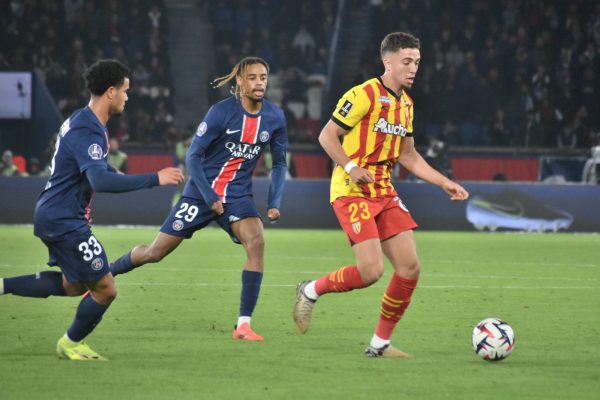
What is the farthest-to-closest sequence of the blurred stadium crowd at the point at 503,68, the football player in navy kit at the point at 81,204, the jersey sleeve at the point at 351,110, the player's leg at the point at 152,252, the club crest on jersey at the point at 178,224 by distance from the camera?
1. the blurred stadium crowd at the point at 503,68
2. the player's leg at the point at 152,252
3. the club crest on jersey at the point at 178,224
4. the jersey sleeve at the point at 351,110
5. the football player in navy kit at the point at 81,204

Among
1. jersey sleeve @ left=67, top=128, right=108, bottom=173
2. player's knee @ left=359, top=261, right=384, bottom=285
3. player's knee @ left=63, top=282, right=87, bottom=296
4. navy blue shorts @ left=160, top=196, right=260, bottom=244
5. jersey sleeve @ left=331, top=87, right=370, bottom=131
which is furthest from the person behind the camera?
navy blue shorts @ left=160, top=196, right=260, bottom=244

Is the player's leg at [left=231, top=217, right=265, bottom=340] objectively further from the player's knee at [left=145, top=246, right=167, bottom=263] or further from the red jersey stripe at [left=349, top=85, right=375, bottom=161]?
the red jersey stripe at [left=349, top=85, right=375, bottom=161]

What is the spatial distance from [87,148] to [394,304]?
2071 millimetres

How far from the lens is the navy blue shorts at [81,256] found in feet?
23.1

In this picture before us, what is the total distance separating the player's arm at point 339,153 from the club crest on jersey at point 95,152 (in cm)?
144

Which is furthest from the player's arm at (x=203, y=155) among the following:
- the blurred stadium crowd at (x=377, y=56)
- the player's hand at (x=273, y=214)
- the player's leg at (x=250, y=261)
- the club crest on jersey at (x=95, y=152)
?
the blurred stadium crowd at (x=377, y=56)

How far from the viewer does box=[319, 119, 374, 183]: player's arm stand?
7.43 meters

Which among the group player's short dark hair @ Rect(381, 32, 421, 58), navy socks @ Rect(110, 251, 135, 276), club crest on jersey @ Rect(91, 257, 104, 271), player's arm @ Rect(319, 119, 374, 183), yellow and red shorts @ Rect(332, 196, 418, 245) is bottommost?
navy socks @ Rect(110, 251, 135, 276)

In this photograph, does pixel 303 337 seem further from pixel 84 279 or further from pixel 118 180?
pixel 118 180

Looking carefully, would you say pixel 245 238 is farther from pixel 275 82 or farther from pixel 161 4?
pixel 161 4

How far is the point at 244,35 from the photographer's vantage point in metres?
29.7

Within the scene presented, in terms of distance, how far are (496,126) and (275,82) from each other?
5262 millimetres

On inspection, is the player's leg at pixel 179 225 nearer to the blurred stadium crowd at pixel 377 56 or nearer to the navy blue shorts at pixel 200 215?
the navy blue shorts at pixel 200 215

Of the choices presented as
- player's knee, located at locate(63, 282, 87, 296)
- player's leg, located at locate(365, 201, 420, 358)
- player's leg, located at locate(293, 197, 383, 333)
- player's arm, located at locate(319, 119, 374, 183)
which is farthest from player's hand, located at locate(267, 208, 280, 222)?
player's knee, located at locate(63, 282, 87, 296)
